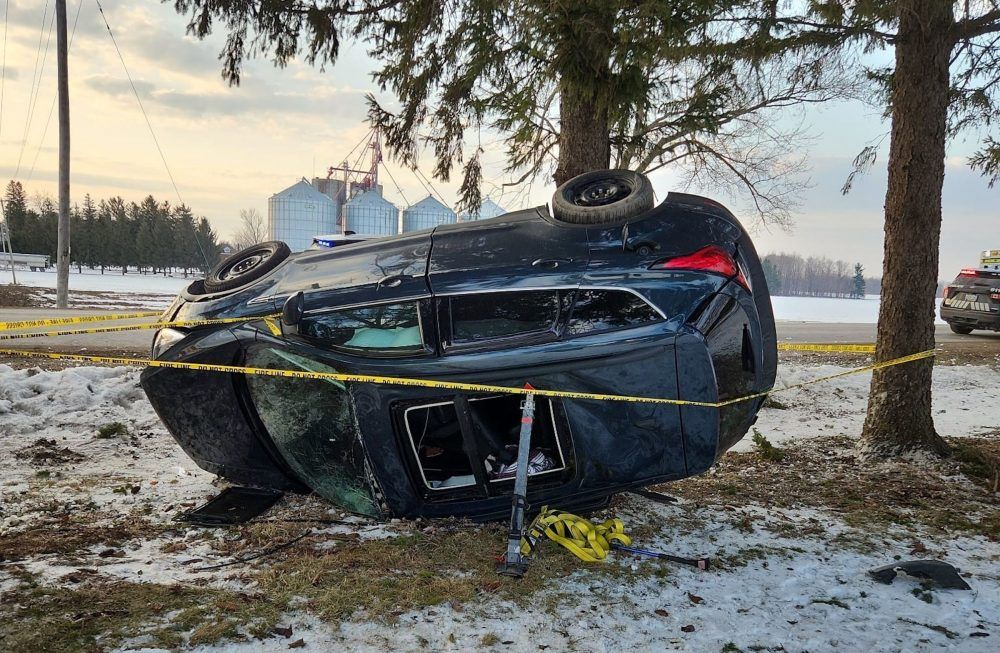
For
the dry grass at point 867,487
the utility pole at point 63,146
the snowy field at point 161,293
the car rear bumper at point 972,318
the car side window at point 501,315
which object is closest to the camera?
the car side window at point 501,315

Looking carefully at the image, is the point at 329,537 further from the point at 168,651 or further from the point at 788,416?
the point at 788,416

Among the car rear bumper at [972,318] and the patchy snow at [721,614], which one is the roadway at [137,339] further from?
the patchy snow at [721,614]

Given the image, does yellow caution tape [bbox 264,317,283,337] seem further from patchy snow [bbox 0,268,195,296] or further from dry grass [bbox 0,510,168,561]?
patchy snow [bbox 0,268,195,296]

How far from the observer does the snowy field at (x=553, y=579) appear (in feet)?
8.55

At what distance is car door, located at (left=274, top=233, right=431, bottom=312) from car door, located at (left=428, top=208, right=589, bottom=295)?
108mm

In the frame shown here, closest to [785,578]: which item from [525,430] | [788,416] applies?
[525,430]

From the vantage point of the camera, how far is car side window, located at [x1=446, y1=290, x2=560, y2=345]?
10.7ft

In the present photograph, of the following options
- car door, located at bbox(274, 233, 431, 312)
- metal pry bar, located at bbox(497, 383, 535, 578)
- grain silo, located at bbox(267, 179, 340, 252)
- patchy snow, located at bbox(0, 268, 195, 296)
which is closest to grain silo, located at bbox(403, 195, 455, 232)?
grain silo, located at bbox(267, 179, 340, 252)

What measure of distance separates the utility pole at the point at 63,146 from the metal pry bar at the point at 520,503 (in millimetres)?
16927

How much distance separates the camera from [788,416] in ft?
24.3

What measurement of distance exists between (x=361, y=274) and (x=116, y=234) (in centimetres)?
6974

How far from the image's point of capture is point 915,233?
534 centimetres

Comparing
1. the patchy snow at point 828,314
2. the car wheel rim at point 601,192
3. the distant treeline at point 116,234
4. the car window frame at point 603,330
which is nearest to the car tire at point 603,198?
the car wheel rim at point 601,192

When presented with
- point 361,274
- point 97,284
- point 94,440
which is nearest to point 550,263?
point 361,274
